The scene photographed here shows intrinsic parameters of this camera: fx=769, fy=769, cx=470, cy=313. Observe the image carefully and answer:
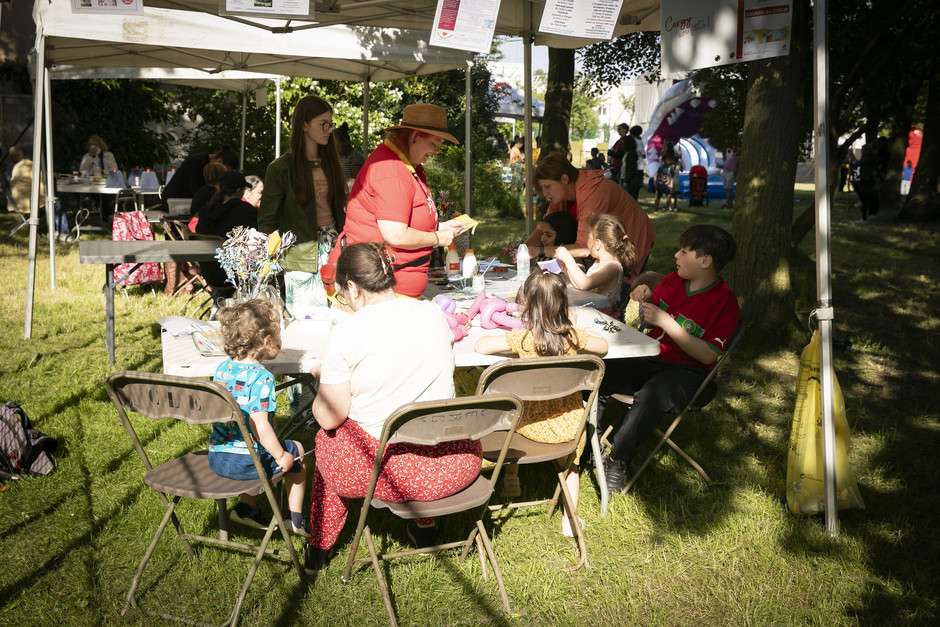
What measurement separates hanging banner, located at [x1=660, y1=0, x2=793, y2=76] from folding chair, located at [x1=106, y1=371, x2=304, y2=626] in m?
2.45

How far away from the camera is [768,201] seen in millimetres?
5605

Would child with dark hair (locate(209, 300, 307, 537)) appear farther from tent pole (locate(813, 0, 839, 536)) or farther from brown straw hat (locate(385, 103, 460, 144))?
tent pole (locate(813, 0, 839, 536))

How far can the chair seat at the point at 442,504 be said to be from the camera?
8.05 ft

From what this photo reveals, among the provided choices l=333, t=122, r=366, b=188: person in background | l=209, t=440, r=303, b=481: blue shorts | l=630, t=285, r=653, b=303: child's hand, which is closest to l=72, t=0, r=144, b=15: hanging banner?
l=209, t=440, r=303, b=481: blue shorts

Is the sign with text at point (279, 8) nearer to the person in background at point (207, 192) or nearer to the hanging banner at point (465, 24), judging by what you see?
the hanging banner at point (465, 24)

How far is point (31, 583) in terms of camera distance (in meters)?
2.77

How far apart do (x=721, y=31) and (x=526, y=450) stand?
196 cm

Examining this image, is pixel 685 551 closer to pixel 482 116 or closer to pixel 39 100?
pixel 39 100

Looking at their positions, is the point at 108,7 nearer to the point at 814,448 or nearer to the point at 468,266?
the point at 468,266

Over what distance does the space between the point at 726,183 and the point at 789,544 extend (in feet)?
51.8

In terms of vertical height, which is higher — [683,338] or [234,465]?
[683,338]

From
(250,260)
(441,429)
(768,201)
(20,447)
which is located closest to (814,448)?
(441,429)

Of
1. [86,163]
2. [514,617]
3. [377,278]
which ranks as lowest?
[514,617]

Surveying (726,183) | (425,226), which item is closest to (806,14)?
(425,226)
